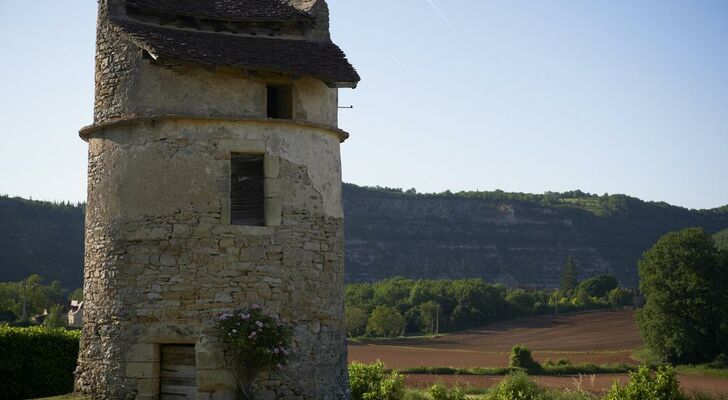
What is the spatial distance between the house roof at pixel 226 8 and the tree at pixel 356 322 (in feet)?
144

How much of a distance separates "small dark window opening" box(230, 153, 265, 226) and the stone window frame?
5.2 inches

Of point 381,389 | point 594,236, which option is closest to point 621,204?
point 594,236

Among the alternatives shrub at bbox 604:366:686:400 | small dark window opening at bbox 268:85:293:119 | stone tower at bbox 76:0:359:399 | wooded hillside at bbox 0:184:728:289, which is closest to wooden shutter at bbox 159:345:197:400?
stone tower at bbox 76:0:359:399

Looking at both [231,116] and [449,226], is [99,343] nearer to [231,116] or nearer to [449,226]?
[231,116]

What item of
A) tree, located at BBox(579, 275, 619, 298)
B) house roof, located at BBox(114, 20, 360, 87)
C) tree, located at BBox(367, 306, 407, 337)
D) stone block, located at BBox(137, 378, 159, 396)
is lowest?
tree, located at BBox(367, 306, 407, 337)

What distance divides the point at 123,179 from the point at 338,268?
Result: 3.87 metres

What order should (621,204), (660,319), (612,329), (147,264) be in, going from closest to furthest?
(147,264) < (660,319) < (612,329) < (621,204)

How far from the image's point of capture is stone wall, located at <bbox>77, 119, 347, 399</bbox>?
48.2ft

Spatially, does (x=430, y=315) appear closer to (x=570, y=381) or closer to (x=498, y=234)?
(x=570, y=381)

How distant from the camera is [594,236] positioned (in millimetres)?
135875

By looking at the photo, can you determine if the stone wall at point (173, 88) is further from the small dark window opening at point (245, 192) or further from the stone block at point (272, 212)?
the stone block at point (272, 212)

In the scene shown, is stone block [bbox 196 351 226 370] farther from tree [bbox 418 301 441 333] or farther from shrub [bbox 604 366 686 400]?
tree [bbox 418 301 441 333]

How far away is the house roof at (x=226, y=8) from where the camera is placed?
15.9m

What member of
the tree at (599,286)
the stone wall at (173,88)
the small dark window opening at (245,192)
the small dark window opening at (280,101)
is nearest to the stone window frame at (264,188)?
the small dark window opening at (245,192)
